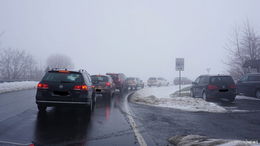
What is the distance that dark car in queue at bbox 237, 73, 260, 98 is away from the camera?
1441 centimetres

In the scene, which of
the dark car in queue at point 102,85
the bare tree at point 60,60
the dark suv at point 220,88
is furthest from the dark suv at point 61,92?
the bare tree at point 60,60

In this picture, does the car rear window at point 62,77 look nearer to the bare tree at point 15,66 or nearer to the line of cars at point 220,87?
the line of cars at point 220,87

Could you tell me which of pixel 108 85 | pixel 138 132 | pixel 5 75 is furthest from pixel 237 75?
pixel 5 75

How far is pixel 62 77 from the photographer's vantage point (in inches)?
289

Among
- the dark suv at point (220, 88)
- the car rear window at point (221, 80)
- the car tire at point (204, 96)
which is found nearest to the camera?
the dark suv at point (220, 88)

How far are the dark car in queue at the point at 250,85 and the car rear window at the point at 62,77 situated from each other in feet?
41.4

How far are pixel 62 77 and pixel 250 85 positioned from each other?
13.2 metres

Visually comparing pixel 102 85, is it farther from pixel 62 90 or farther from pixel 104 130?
pixel 104 130

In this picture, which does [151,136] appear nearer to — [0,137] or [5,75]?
[0,137]

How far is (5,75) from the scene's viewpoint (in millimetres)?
53594

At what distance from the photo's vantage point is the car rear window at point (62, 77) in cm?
723

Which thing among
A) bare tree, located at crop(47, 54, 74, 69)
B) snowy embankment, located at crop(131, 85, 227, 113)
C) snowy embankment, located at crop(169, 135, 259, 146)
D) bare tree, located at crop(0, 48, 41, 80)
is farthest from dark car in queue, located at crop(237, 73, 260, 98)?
bare tree, located at crop(47, 54, 74, 69)

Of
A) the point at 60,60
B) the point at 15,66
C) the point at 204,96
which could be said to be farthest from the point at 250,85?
the point at 60,60

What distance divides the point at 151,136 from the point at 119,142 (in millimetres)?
896
